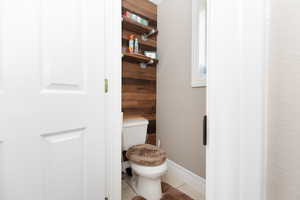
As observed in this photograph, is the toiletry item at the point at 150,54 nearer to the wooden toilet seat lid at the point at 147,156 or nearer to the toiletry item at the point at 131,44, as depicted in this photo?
the toiletry item at the point at 131,44

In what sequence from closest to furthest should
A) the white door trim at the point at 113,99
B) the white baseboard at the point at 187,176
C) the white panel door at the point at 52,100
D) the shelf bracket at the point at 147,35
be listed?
the white panel door at the point at 52,100 < the white door trim at the point at 113,99 < the white baseboard at the point at 187,176 < the shelf bracket at the point at 147,35

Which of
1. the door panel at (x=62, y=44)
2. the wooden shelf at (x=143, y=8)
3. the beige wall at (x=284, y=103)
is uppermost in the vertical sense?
the wooden shelf at (x=143, y=8)

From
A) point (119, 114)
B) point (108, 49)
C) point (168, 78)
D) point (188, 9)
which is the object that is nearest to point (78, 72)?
point (108, 49)

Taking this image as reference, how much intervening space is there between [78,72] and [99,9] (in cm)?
44

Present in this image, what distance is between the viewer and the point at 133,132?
5.43ft

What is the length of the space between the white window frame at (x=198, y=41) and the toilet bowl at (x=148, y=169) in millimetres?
847

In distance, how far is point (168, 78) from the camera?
1.92 m

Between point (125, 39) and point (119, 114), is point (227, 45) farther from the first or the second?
point (125, 39)

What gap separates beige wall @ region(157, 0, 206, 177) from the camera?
1555mm

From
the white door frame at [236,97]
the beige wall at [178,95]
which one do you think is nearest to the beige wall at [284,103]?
the white door frame at [236,97]

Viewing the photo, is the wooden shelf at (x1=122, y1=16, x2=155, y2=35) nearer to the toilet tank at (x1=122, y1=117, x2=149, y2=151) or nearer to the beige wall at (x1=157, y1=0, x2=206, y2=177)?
the beige wall at (x1=157, y1=0, x2=206, y2=177)

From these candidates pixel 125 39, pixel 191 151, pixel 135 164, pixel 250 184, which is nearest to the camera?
pixel 250 184

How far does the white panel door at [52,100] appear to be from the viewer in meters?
0.64

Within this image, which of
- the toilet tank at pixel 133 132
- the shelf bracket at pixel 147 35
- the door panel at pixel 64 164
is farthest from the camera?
the shelf bracket at pixel 147 35
